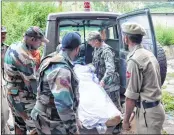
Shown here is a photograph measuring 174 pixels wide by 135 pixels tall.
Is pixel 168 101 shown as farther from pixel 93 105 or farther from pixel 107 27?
pixel 93 105

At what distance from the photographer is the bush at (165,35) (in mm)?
15277

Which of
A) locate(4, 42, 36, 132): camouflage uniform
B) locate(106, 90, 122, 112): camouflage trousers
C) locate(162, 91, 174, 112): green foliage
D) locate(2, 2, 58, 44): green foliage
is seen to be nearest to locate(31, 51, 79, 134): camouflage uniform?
locate(4, 42, 36, 132): camouflage uniform

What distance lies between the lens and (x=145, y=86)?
2715 millimetres

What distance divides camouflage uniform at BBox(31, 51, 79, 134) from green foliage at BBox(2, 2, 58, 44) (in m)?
8.16

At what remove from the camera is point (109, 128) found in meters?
3.82

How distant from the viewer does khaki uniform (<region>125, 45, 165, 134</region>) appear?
8.80ft

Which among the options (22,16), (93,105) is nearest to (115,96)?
(93,105)

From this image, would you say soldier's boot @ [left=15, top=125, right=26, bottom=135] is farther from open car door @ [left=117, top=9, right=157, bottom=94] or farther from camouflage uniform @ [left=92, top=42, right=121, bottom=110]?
open car door @ [left=117, top=9, right=157, bottom=94]

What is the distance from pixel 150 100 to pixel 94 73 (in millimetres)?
2363

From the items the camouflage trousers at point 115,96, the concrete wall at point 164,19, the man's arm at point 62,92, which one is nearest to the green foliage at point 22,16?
the camouflage trousers at point 115,96

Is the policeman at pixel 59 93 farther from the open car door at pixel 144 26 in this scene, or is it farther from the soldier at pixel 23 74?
the open car door at pixel 144 26

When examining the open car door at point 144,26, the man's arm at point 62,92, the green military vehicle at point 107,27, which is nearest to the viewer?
the man's arm at point 62,92

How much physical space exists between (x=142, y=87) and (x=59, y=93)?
0.83 meters

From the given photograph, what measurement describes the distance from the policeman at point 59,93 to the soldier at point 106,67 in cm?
194
